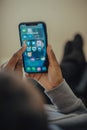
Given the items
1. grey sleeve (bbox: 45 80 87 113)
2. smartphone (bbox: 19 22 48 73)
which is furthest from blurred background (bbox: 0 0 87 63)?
grey sleeve (bbox: 45 80 87 113)

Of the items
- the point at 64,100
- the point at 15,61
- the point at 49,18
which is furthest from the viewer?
the point at 49,18

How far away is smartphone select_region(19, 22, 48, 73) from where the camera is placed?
0.78 metres

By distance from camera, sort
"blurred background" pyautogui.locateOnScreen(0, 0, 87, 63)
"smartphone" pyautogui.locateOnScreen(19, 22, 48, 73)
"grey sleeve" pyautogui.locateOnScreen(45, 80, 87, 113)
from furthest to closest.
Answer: "blurred background" pyautogui.locateOnScreen(0, 0, 87, 63)
"smartphone" pyautogui.locateOnScreen(19, 22, 48, 73)
"grey sleeve" pyautogui.locateOnScreen(45, 80, 87, 113)

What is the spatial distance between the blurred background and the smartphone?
2.84ft

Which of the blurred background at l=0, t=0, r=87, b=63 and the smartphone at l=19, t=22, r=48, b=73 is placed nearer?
the smartphone at l=19, t=22, r=48, b=73

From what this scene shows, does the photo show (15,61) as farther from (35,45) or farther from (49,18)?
(49,18)

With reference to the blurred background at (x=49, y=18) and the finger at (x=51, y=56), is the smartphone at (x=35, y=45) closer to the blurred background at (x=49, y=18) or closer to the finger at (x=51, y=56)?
the finger at (x=51, y=56)

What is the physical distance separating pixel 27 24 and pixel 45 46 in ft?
0.25

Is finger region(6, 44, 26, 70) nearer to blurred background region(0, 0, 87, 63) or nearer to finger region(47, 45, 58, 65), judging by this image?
finger region(47, 45, 58, 65)

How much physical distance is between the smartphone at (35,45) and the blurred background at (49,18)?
0.86m

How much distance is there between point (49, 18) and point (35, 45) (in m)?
0.98

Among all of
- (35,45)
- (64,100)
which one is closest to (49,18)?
(35,45)

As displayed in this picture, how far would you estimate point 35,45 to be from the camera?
79 cm

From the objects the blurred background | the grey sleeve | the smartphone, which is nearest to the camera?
the grey sleeve
